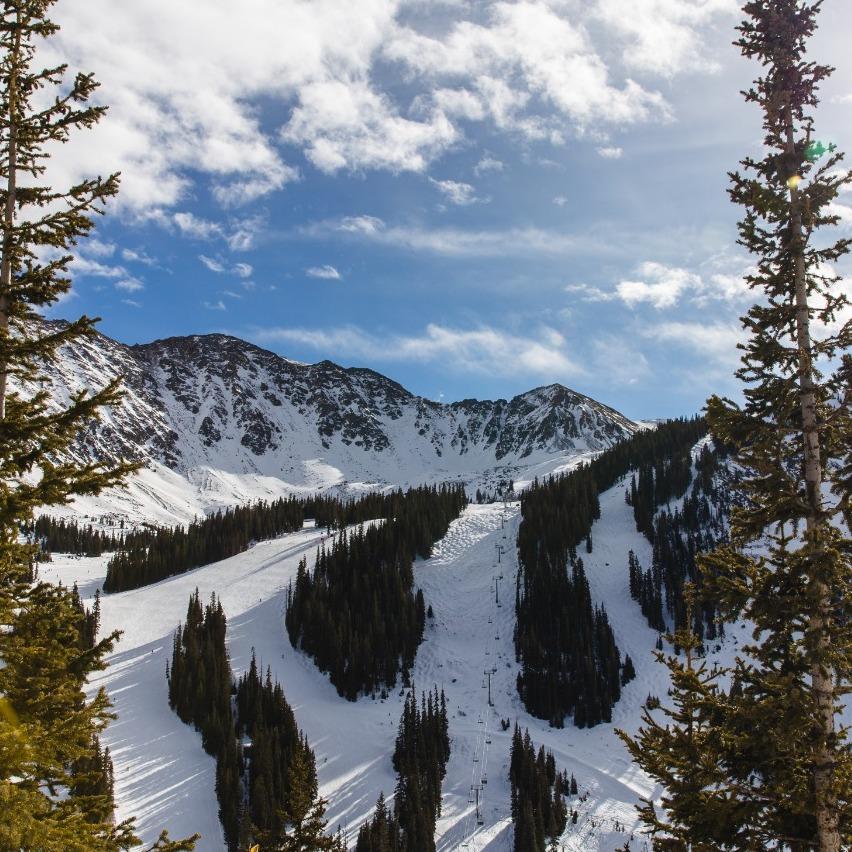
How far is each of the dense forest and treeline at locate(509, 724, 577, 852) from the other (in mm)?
93616

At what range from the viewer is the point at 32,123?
12008 millimetres

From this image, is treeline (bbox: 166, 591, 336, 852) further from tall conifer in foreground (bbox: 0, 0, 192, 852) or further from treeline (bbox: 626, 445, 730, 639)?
treeline (bbox: 626, 445, 730, 639)

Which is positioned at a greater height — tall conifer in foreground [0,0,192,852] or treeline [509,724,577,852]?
tall conifer in foreground [0,0,192,852]

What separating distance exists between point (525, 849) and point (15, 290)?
78907mm

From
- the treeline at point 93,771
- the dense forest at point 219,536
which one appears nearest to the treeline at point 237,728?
the treeline at point 93,771

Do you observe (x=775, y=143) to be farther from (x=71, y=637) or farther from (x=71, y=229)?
(x=71, y=637)

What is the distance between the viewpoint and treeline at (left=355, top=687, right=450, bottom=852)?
220ft

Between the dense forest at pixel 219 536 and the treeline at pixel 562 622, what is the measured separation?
44807mm

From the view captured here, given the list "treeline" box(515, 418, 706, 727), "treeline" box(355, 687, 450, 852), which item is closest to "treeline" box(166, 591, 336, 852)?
"treeline" box(355, 687, 450, 852)

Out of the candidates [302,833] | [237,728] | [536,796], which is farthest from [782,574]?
[237,728]

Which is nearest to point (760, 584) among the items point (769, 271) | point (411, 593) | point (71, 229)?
point (769, 271)

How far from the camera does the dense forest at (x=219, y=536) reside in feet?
497

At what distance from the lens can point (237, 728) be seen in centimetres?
9294

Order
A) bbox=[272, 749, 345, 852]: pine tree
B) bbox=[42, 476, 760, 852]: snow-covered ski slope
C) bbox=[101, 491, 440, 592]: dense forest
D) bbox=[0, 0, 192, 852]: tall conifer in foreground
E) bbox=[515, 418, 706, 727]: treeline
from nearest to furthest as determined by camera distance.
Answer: bbox=[0, 0, 192, 852]: tall conifer in foreground, bbox=[272, 749, 345, 852]: pine tree, bbox=[42, 476, 760, 852]: snow-covered ski slope, bbox=[515, 418, 706, 727]: treeline, bbox=[101, 491, 440, 592]: dense forest
